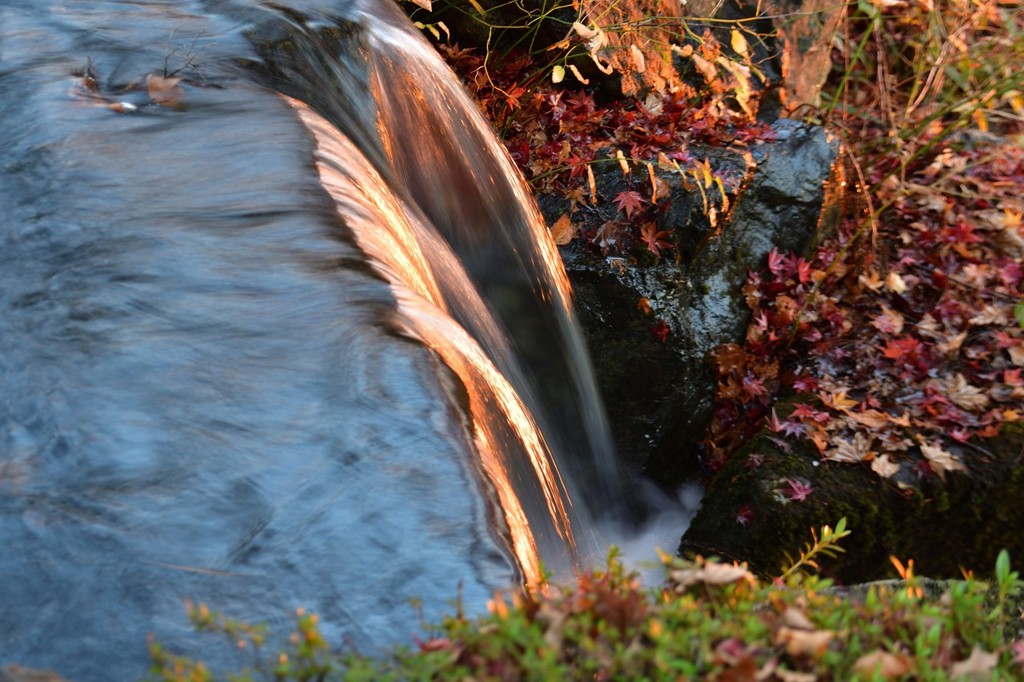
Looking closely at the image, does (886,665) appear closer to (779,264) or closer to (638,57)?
(779,264)

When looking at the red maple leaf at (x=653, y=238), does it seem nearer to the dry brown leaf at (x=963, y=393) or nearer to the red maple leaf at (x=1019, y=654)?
the dry brown leaf at (x=963, y=393)

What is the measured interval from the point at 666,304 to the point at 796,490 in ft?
3.88

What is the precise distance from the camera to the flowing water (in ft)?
5.37

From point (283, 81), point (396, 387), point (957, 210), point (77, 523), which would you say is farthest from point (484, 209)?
point (957, 210)

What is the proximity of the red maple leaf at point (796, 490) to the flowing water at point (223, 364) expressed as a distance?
1377mm

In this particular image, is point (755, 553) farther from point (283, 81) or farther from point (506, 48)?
point (506, 48)

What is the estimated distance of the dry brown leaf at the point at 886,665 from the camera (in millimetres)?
1203

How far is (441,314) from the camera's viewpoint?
2.33 metres

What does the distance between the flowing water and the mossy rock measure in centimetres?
132

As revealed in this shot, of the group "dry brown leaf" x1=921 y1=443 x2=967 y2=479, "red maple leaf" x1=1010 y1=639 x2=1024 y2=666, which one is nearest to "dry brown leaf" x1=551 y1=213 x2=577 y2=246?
"dry brown leaf" x1=921 y1=443 x2=967 y2=479

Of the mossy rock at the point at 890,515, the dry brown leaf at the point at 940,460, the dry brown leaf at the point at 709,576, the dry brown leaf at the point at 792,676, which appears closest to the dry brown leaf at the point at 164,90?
the dry brown leaf at the point at 709,576

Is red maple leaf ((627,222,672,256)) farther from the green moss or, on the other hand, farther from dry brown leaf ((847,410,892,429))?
the green moss

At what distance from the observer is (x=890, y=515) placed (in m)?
3.99

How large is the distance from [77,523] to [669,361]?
3.43m
